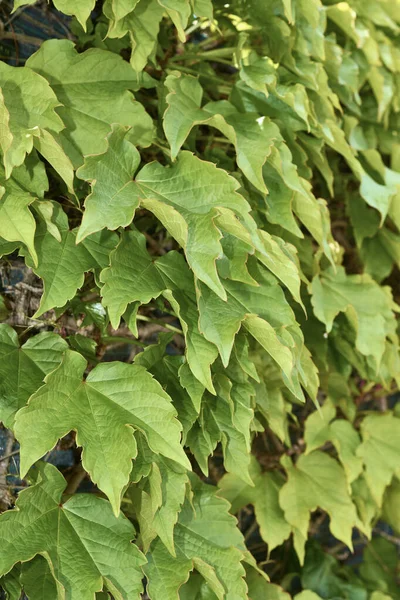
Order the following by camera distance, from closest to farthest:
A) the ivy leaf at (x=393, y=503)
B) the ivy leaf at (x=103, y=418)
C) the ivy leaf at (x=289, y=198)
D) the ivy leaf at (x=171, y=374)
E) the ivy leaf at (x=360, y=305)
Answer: the ivy leaf at (x=103, y=418) < the ivy leaf at (x=171, y=374) < the ivy leaf at (x=289, y=198) < the ivy leaf at (x=360, y=305) < the ivy leaf at (x=393, y=503)

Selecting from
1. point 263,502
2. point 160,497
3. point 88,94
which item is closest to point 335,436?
point 263,502

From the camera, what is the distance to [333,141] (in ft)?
3.54

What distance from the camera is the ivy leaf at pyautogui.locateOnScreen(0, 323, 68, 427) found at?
2.55ft

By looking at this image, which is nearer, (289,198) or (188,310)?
(188,310)

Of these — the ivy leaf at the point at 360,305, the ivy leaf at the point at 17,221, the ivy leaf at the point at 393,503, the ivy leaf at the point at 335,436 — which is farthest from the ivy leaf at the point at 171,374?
the ivy leaf at the point at 393,503

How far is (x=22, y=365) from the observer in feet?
2.69

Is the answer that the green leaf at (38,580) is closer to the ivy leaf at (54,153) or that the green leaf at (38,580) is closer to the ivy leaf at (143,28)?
the ivy leaf at (54,153)

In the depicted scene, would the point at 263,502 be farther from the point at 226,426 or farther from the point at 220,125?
the point at 220,125

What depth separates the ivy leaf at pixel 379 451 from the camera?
1327 millimetres

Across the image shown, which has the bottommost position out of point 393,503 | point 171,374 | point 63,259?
point 393,503

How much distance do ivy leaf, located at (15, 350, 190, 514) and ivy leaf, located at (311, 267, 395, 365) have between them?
19.5 inches

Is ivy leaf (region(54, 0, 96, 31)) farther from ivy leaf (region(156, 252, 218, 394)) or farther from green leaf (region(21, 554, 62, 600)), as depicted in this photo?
green leaf (region(21, 554, 62, 600))

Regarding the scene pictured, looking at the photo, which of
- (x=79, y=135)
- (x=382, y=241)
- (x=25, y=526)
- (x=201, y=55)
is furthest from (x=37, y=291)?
(x=382, y=241)

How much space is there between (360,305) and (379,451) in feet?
1.11
